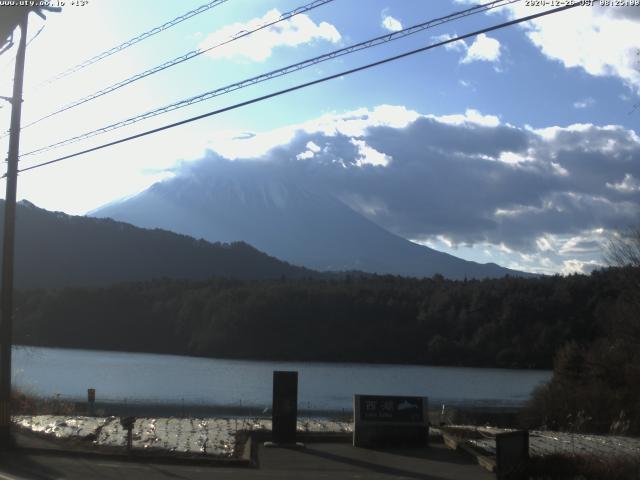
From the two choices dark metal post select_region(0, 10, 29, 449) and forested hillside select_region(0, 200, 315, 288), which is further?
forested hillside select_region(0, 200, 315, 288)

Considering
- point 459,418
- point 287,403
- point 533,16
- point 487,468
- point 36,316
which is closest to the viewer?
point 533,16

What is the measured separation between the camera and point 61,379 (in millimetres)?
47094

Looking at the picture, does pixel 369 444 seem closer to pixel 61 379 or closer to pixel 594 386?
pixel 594 386

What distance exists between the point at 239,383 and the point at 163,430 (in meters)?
29.7

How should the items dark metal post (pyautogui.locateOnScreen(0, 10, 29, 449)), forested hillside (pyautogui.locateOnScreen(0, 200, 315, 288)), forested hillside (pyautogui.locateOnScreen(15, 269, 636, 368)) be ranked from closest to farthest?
dark metal post (pyautogui.locateOnScreen(0, 10, 29, 449)), forested hillside (pyautogui.locateOnScreen(15, 269, 636, 368)), forested hillside (pyautogui.locateOnScreen(0, 200, 315, 288))

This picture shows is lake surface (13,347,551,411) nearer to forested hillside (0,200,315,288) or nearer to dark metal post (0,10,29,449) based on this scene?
dark metal post (0,10,29,449)

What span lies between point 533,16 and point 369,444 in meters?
9.59

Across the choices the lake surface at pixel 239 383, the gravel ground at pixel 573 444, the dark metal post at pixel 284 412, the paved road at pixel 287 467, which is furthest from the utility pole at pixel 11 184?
the lake surface at pixel 239 383

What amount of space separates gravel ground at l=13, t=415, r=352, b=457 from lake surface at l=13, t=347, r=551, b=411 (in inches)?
671

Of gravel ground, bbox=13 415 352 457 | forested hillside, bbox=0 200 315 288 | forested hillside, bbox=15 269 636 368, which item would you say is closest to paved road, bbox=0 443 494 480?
gravel ground, bbox=13 415 352 457

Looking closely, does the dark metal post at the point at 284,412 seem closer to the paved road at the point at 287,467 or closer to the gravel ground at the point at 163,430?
the paved road at the point at 287,467

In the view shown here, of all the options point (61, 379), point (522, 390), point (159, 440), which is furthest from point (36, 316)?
point (159, 440)

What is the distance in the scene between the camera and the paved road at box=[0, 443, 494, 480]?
44.0 feet

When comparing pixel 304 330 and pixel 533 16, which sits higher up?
pixel 533 16
